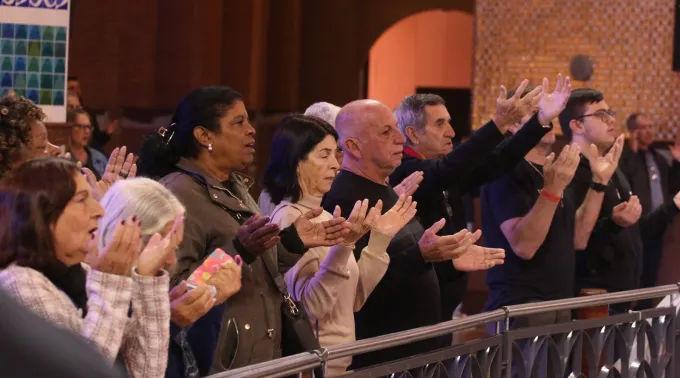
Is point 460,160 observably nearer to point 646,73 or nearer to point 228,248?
point 228,248

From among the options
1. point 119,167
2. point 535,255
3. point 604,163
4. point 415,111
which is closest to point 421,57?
point 604,163

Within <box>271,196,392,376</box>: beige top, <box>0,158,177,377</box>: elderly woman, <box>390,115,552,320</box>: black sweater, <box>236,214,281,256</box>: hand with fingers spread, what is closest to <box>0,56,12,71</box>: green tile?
<box>390,115,552,320</box>: black sweater

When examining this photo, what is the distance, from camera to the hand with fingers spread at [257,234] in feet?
8.90

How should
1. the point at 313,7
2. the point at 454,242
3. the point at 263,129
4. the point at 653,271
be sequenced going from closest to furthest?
1. the point at 454,242
2. the point at 653,271
3. the point at 263,129
4. the point at 313,7

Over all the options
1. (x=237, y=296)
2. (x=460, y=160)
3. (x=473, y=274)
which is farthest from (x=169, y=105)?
(x=237, y=296)

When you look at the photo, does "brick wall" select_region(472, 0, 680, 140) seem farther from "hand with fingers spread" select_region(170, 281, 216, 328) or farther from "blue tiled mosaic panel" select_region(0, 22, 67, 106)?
"hand with fingers spread" select_region(170, 281, 216, 328)

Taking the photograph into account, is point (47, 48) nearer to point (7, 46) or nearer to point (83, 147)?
point (7, 46)

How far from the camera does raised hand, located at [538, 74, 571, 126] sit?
444 centimetres

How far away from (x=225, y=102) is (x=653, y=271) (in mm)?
5828

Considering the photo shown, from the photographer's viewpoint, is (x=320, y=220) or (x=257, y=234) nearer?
(x=257, y=234)

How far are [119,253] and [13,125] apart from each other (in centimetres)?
107

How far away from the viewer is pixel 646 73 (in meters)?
9.78

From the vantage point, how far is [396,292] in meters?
3.67

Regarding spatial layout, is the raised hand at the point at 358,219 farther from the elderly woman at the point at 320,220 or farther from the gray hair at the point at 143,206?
the gray hair at the point at 143,206
